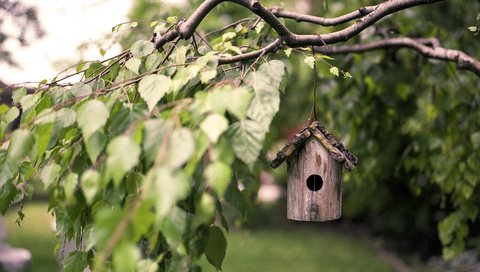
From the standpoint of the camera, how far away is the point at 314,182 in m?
2.06

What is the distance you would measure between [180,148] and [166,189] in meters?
0.08

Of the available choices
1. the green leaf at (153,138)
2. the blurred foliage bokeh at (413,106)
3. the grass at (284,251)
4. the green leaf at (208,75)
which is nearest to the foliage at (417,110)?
the blurred foliage bokeh at (413,106)

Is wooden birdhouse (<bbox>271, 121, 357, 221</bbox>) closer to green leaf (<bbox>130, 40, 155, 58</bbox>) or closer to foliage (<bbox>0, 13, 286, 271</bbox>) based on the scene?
foliage (<bbox>0, 13, 286, 271</bbox>)

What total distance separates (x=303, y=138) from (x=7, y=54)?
2634 mm

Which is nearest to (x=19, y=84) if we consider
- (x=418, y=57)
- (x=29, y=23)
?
(x=29, y=23)

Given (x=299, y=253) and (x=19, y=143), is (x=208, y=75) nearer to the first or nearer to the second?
(x=19, y=143)

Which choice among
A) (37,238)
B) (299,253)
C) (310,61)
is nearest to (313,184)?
(310,61)

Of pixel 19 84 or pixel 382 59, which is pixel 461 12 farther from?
pixel 19 84

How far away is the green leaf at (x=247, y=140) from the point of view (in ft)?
3.77

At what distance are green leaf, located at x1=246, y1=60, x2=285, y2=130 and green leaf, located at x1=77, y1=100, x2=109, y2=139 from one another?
30 cm

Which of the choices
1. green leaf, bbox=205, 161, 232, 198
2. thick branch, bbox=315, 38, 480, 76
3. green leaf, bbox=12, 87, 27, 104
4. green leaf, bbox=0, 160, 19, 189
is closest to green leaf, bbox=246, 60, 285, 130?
green leaf, bbox=205, 161, 232, 198

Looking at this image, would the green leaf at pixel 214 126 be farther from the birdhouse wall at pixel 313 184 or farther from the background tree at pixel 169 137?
the birdhouse wall at pixel 313 184

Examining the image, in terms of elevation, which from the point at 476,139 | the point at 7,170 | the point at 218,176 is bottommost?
the point at 218,176

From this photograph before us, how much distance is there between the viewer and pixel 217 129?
105 cm
